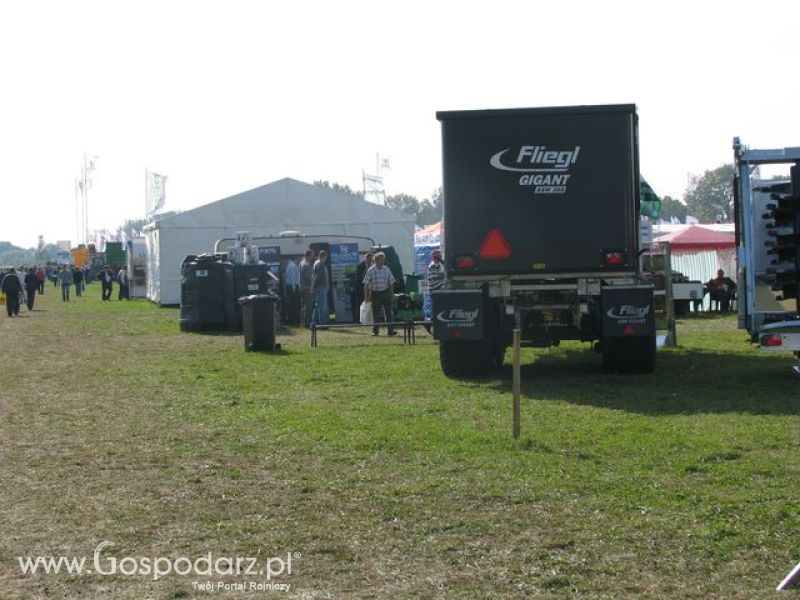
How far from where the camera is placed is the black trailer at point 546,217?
14.2 m

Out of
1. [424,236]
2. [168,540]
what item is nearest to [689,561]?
[168,540]

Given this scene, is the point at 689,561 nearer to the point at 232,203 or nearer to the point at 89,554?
the point at 89,554

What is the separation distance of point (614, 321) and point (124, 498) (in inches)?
293

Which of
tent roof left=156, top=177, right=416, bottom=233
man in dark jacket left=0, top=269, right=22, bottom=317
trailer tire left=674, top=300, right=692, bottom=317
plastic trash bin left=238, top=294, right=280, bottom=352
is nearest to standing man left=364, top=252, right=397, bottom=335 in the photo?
plastic trash bin left=238, top=294, right=280, bottom=352

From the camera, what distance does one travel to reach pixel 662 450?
9258mm

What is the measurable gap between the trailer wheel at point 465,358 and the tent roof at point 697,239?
20326mm

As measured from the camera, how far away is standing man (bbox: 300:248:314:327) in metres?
26.2

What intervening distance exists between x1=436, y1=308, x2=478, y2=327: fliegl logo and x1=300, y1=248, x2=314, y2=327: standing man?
11.7 metres

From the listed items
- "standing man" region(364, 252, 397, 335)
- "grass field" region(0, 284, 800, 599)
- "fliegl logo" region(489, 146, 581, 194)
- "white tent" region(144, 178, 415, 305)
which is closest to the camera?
"grass field" region(0, 284, 800, 599)

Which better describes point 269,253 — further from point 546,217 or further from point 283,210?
point 546,217

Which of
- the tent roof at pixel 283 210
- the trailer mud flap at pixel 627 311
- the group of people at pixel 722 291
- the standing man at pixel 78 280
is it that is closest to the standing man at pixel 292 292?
the tent roof at pixel 283 210

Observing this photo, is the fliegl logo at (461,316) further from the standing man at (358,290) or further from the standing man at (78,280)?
the standing man at (78,280)

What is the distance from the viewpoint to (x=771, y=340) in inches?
501

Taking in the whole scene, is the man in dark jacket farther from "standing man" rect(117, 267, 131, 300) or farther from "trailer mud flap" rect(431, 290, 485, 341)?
"trailer mud flap" rect(431, 290, 485, 341)
